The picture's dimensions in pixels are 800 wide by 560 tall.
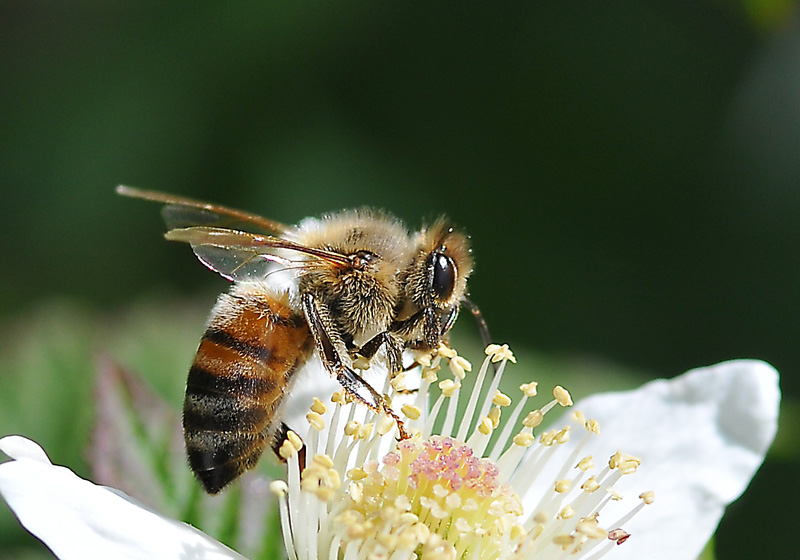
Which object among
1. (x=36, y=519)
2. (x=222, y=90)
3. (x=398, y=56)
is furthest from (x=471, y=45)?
(x=36, y=519)

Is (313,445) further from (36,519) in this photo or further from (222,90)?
(222,90)

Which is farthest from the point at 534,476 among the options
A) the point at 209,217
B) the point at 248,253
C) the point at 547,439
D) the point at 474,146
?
the point at 474,146

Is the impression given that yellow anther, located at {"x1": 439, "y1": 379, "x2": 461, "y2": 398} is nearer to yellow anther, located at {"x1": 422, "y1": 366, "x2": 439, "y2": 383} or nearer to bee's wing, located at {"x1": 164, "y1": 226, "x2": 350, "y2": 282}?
yellow anther, located at {"x1": 422, "y1": 366, "x2": 439, "y2": 383}

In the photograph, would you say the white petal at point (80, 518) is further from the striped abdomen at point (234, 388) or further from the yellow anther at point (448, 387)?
the yellow anther at point (448, 387)

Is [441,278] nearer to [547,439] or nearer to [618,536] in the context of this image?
[547,439]

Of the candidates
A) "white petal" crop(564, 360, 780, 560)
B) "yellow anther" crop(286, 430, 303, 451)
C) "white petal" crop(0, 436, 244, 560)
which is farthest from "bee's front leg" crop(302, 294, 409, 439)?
"white petal" crop(564, 360, 780, 560)
